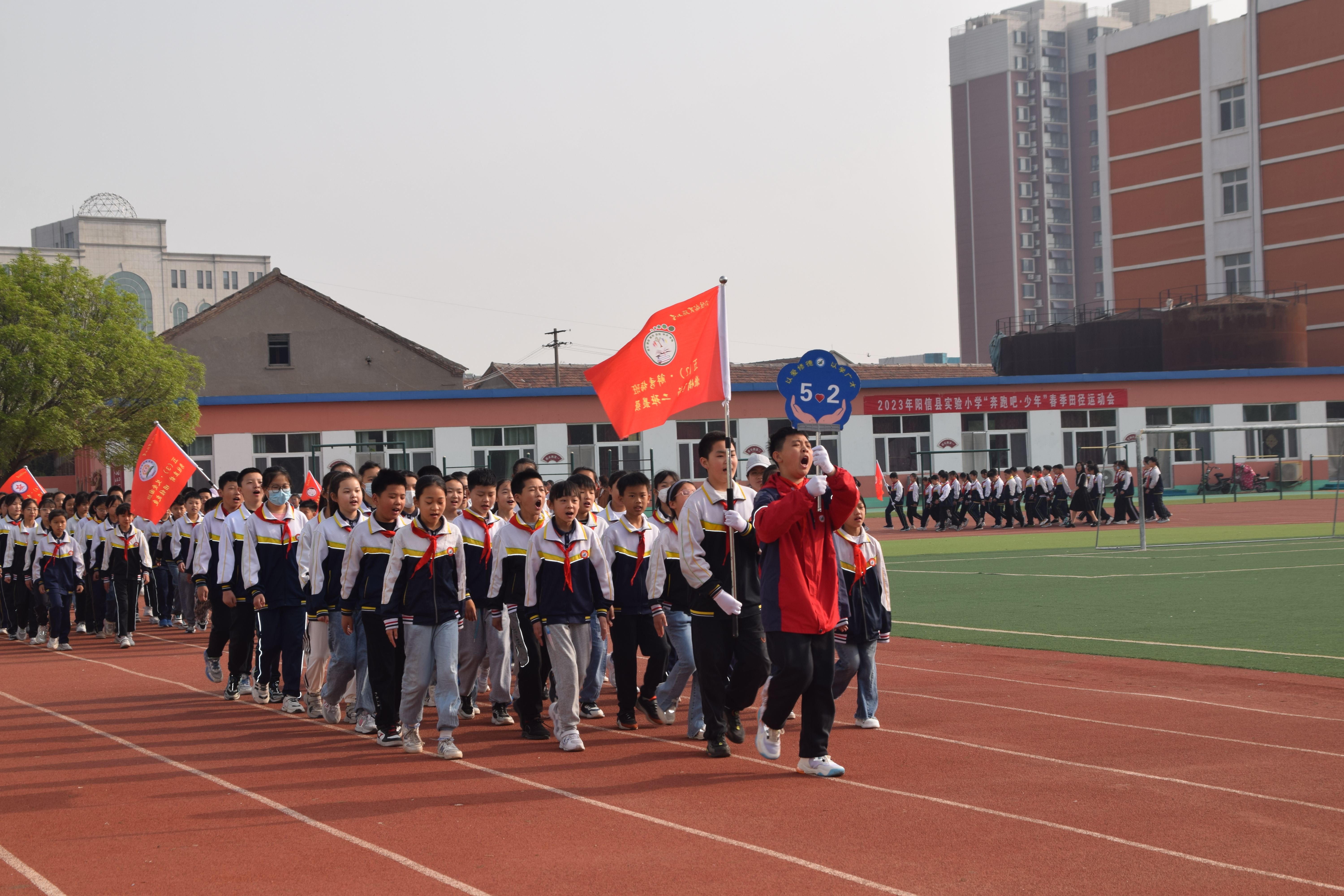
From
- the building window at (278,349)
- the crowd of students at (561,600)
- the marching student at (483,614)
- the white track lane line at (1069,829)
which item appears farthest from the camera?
the building window at (278,349)

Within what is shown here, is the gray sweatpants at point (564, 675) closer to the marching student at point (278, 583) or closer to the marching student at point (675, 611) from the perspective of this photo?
the marching student at point (675, 611)

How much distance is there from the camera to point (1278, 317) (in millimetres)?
54688

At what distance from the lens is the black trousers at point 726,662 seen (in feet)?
25.8

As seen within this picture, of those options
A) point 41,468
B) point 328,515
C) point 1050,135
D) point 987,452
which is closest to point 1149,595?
point 328,515

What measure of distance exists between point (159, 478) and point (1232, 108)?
5928 cm

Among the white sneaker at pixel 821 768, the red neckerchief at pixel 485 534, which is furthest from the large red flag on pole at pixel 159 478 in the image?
the white sneaker at pixel 821 768

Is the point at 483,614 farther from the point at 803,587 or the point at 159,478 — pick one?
the point at 159,478

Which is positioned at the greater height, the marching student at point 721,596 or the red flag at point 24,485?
the red flag at point 24,485

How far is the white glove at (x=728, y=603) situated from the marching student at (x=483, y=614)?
223 cm

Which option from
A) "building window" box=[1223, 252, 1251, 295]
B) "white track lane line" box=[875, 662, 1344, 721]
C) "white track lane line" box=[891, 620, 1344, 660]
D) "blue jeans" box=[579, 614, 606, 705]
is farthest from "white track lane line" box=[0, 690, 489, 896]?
"building window" box=[1223, 252, 1251, 295]

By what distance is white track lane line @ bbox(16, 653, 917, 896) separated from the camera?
215 inches

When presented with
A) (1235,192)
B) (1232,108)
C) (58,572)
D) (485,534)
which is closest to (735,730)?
(485,534)

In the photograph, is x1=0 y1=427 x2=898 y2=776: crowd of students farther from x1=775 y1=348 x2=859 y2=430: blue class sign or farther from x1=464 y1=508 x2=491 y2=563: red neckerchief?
x1=775 y1=348 x2=859 y2=430: blue class sign

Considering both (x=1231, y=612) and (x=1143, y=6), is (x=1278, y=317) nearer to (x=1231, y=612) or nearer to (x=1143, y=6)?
(x=1231, y=612)
